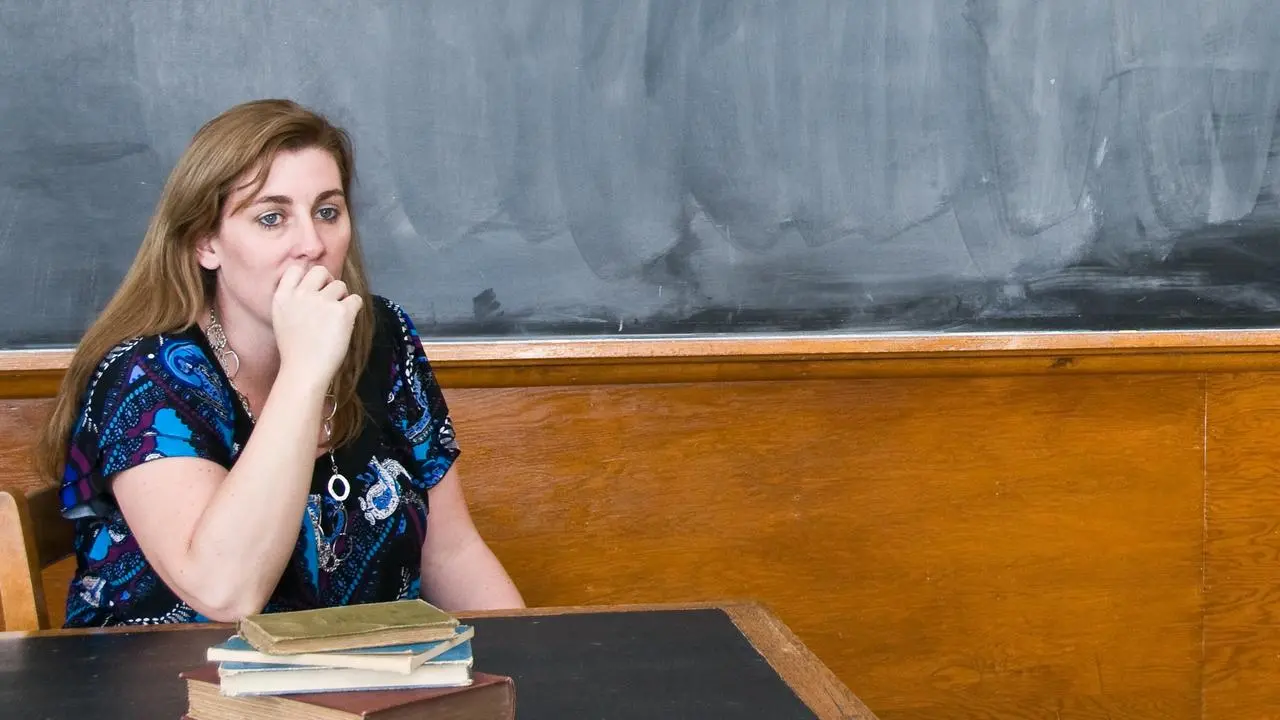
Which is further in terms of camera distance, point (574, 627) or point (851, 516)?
point (851, 516)

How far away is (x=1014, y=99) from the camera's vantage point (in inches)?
98.0

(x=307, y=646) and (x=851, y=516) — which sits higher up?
(x=307, y=646)

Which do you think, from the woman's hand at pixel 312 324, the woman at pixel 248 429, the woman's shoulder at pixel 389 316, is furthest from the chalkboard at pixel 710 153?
the woman's hand at pixel 312 324

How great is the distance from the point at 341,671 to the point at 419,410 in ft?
3.20

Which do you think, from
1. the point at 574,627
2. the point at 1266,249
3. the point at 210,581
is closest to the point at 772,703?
the point at 574,627

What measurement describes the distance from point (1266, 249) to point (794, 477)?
1006 millimetres

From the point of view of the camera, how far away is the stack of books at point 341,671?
0.89 m

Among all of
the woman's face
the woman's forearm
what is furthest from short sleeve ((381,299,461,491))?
the woman's forearm

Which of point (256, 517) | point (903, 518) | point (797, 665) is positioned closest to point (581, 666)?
point (797, 665)

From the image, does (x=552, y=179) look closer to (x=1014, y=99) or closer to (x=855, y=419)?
(x=855, y=419)

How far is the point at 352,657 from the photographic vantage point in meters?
0.90

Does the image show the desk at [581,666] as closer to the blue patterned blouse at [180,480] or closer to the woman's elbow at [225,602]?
the woman's elbow at [225,602]

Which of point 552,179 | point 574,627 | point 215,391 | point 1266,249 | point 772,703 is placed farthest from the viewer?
point 1266,249

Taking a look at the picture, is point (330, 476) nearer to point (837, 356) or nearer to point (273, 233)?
point (273, 233)
